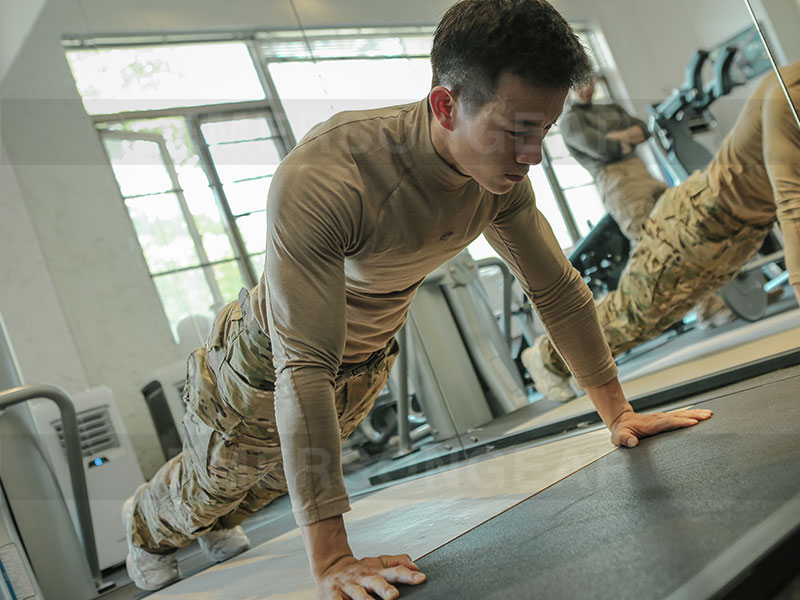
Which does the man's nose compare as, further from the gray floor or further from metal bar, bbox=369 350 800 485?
the gray floor

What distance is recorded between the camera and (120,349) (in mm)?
2229

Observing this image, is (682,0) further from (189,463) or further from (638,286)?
(189,463)

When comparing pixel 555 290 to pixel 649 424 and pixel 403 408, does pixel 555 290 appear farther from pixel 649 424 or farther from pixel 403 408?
pixel 403 408

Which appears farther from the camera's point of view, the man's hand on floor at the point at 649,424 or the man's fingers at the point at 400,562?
the man's hand on floor at the point at 649,424

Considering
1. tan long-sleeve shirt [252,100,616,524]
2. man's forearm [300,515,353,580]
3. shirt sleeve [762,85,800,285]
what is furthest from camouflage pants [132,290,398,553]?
shirt sleeve [762,85,800,285]

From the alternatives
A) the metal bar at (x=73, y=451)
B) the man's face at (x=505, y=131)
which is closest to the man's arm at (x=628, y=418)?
the man's face at (x=505, y=131)

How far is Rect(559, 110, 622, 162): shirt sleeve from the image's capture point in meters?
2.38

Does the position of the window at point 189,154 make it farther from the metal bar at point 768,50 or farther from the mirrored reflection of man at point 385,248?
the metal bar at point 768,50

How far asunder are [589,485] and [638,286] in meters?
1.38

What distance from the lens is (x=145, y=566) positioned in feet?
7.50

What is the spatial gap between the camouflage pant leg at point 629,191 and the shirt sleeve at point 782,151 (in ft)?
1.13

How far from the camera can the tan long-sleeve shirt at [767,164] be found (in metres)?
2.06

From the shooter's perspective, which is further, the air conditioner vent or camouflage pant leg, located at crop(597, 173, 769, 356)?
camouflage pant leg, located at crop(597, 173, 769, 356)

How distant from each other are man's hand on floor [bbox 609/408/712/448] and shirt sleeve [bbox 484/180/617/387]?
0.11 m
